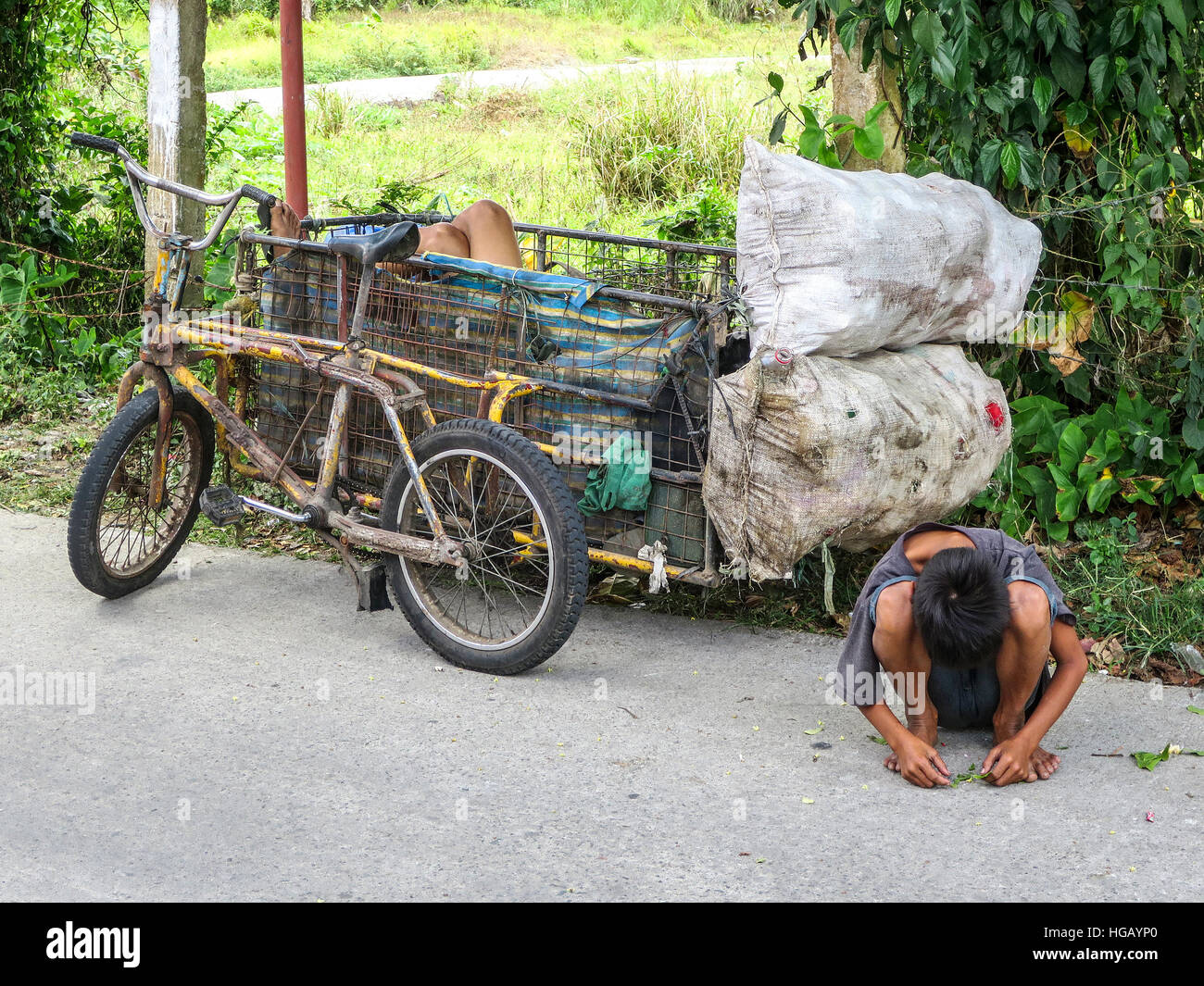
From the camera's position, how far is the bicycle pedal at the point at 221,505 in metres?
4.43

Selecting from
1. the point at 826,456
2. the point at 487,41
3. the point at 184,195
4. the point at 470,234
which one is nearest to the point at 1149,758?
the point at 826,456

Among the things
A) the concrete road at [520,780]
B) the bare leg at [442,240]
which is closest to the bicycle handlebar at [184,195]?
the bare leg at [442,240]

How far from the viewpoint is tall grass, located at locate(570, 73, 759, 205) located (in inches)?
395

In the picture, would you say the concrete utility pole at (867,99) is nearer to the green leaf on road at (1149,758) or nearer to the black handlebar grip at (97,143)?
the green leaf on road at (1149,758)

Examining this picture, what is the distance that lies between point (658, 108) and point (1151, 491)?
22.6ft

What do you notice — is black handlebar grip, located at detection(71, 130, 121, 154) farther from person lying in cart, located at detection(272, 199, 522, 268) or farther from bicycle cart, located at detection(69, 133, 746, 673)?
person lying in cart, located at detection(272, 199, 522, 268)

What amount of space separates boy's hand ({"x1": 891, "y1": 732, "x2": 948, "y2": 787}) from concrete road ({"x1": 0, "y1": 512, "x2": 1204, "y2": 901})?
5 centimetres

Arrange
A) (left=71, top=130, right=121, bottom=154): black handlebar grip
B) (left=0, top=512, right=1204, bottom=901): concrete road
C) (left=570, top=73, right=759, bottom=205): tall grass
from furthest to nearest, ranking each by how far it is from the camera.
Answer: (left=570, top=73, right=759, bottom=205): tall grass → (left=71, top=130, right=121, bottom=154): black handlebar grip → (left=0, top=512, right=1204, bottom=901): concrete road

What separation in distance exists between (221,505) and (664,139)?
6.92m

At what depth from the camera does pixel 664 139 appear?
34.3 ft

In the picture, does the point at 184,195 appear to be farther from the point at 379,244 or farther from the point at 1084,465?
the point at 1084,465

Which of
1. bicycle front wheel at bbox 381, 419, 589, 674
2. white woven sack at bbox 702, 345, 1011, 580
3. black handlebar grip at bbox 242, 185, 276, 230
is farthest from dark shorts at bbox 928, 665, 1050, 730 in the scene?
black handlebar grip at bbox 242, 185, 276, 230

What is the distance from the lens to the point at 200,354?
4.56 meters

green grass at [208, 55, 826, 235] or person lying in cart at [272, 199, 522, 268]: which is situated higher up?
green grass at [208, 55, 826, 235]
